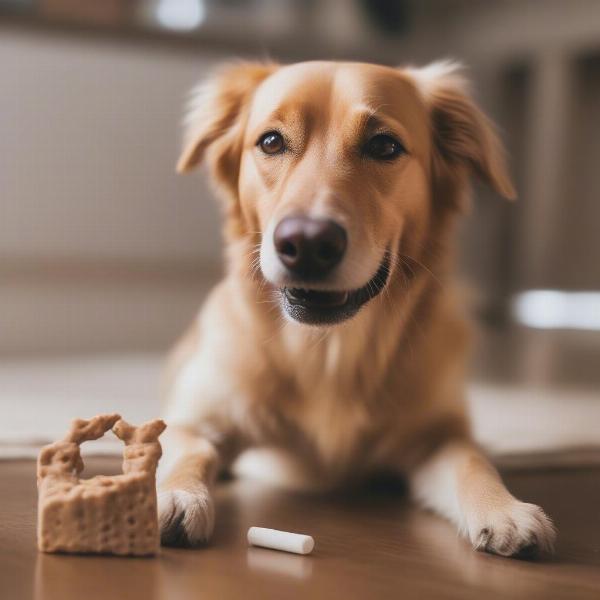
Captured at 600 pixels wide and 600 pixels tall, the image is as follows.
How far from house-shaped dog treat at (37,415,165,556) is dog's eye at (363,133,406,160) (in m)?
0.66

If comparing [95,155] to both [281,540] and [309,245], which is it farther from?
[281,540]

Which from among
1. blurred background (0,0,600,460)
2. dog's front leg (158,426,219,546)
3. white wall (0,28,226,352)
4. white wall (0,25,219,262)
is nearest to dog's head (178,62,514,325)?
dog's front leg (158,426,219,546)

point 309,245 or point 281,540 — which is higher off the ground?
point 309,245

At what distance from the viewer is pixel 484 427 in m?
2.24

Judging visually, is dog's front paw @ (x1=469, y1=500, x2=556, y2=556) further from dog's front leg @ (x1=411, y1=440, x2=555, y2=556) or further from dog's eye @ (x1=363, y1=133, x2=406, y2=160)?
dog's eye @ (x1=363, y1=133, x2=406, y2=160)

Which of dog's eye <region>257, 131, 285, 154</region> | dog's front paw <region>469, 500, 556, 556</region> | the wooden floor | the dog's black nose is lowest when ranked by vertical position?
the wooden floor

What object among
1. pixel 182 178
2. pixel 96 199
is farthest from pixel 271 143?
pixel 182 178

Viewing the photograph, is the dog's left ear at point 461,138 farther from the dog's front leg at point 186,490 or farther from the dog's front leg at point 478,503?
the dog's front leg at point 186,490

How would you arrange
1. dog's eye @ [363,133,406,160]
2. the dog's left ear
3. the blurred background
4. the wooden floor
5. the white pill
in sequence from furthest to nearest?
the blurred background, the dog's left ear, dog's eye @ [363,133,406,160], the white pill, the wooden floor

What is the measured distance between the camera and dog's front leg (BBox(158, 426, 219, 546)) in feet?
4.07

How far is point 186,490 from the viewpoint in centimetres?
131

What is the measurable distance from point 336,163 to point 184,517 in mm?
637

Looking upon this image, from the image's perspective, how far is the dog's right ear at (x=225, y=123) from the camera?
6.06 feet

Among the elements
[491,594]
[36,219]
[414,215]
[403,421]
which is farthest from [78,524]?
[36,219]
